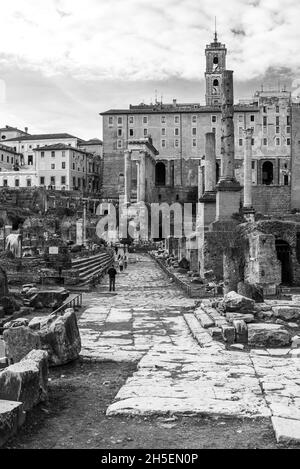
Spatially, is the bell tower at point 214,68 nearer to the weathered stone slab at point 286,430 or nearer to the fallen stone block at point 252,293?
the fallen stone block at point 252,293

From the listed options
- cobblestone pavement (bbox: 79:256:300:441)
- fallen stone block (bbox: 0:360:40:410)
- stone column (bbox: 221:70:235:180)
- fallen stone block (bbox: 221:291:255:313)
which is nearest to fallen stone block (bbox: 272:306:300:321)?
fallen stone block (bbox: 221:291:255:313)

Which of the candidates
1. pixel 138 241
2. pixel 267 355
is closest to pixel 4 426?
pixel 267 355

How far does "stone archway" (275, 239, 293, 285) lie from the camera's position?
21734 millimetres

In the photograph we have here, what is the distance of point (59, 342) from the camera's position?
786 centimetres

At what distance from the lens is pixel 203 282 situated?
21406 mm

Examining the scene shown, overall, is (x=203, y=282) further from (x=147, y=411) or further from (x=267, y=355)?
(x=147, y=411)

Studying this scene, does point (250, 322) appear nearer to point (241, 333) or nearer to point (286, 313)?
point (241, 333)

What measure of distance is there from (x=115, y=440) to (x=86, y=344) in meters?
4.96

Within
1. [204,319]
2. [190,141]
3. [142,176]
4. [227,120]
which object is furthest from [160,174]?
[204,319]

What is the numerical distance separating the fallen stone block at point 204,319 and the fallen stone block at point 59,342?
388 cm

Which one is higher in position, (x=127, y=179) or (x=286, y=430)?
(x=127, y=179)

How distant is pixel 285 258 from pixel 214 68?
9511cm

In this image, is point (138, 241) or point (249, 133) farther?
point (138, 241)

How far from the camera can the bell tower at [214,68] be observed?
108 metres
